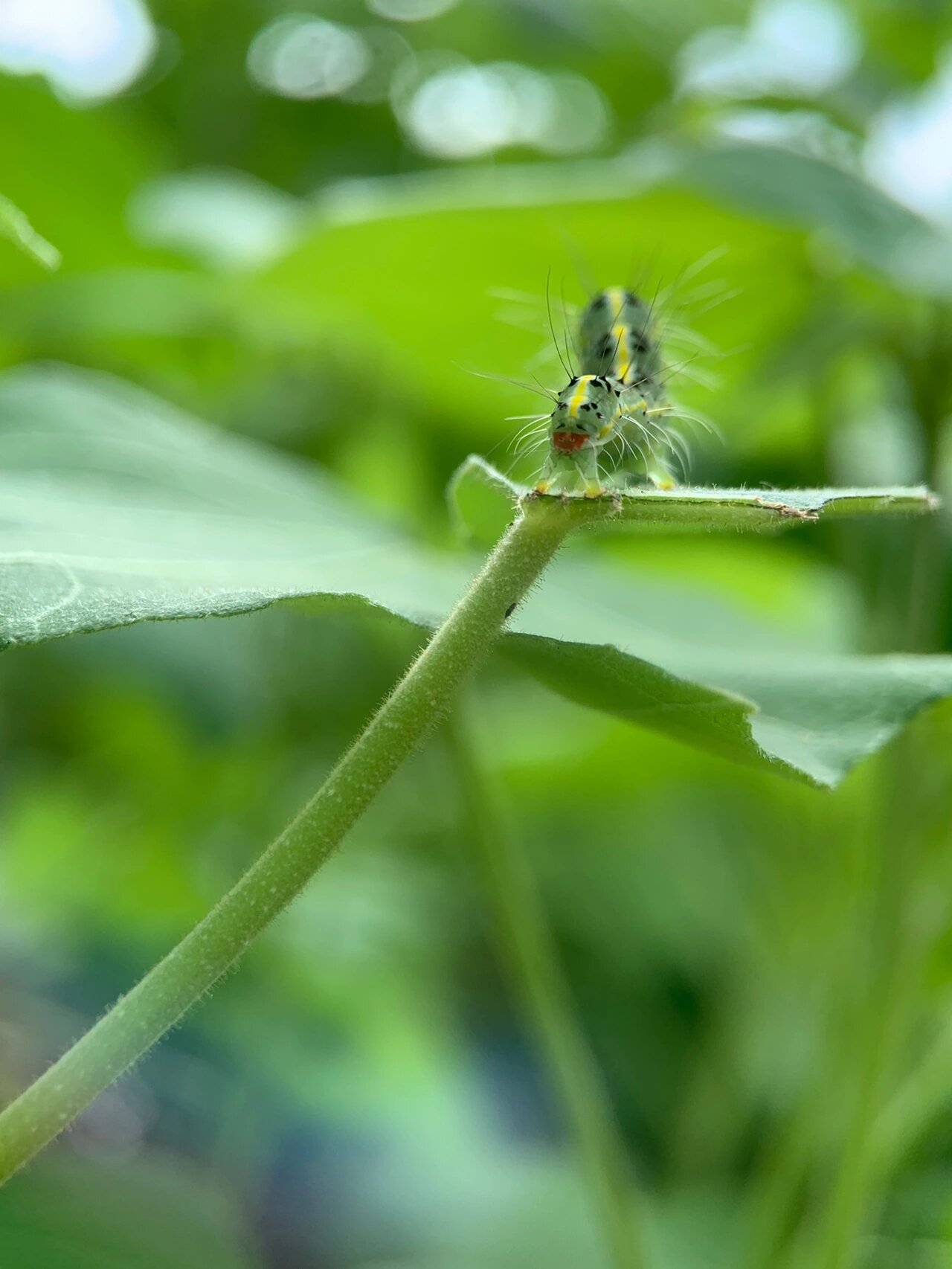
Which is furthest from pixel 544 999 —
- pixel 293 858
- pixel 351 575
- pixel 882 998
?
pixel 293 858

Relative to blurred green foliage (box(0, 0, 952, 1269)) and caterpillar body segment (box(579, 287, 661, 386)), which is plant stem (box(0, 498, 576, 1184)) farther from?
blurred green foliage (box(0, 0, 952, 1269))

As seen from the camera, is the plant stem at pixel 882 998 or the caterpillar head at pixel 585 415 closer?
the caterpillar head at pixel 585 415

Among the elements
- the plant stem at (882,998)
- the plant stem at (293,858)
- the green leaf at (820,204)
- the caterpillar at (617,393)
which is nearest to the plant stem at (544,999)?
the plant stem at (882,998)

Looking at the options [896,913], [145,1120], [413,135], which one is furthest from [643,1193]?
[413,135]

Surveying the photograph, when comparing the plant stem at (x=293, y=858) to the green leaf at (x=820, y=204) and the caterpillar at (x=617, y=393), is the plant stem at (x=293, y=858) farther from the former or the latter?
the green leaf at (x=820, y=204)

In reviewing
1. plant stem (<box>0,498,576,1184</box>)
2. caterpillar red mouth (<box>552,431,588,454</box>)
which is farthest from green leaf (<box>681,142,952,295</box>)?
plant stem (<box>0,498,576,1184</box>)

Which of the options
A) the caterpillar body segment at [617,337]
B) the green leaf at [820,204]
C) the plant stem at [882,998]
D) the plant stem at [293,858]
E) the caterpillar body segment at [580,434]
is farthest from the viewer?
the green leaf at [820,204]

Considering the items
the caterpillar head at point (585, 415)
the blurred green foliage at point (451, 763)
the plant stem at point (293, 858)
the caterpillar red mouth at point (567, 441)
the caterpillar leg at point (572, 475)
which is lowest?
the plant stem at point (293, 858)
